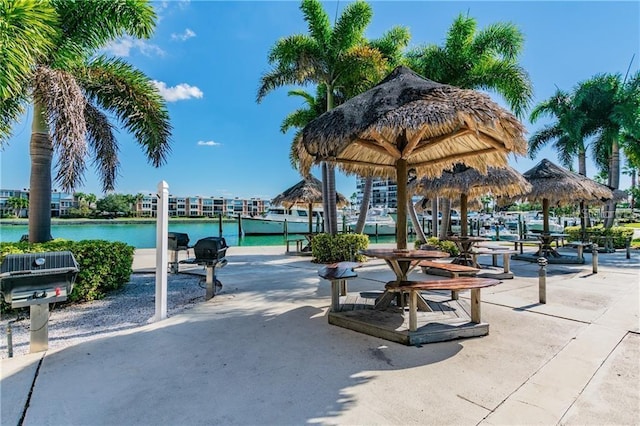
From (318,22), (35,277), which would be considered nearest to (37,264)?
(35,277)

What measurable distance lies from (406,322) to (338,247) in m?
6.11

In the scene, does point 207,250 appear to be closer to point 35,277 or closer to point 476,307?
point 35,277

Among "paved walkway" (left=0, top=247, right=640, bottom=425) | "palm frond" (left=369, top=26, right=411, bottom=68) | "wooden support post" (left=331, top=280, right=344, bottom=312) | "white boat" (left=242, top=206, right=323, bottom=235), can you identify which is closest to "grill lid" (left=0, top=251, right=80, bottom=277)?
"paved walkway" (left=0, top=247, right=640, bottom=425)

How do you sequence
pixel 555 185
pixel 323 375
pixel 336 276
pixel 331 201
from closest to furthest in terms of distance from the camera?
pixel 323 375
pixel 336 276
pixel 555 185
pixel 331 201

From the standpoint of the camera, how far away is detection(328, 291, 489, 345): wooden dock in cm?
359

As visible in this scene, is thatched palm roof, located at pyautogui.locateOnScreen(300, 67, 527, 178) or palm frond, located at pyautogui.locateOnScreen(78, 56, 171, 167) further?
palm frond, located at pyautogui.locateOnScreen(78, 56, 171, 167)

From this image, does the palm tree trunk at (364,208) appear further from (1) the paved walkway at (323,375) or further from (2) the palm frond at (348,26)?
(1) the paved walkway at (323,375)

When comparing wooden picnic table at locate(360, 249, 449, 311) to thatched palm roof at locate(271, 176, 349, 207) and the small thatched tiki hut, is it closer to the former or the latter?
the small thatched tiki hut

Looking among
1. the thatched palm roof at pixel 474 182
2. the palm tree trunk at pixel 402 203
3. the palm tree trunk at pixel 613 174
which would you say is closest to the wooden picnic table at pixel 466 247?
the thatched palm roof at pixel 474 182

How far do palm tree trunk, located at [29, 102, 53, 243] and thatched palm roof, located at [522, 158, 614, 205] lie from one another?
12.4 m

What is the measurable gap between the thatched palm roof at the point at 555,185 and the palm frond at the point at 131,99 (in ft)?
35.7

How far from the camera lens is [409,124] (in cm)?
378

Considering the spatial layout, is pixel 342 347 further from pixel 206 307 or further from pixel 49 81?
pixel 49 81

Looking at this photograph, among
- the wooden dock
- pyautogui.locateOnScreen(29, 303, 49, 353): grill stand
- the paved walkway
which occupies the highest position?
pyautogui.locateOnScreen(29, 303, 49, 353): grill stand
